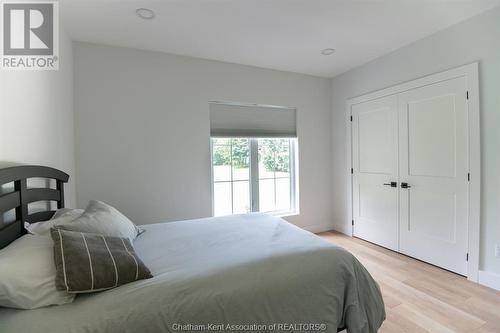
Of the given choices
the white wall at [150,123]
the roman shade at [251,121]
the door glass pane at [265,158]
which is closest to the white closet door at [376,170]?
the roman shade at [251,121]

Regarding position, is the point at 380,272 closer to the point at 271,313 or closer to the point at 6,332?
the point at 271,313

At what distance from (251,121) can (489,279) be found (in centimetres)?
299

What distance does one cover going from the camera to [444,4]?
2092 millimetres

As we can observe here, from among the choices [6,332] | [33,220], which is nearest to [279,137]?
[33,220]

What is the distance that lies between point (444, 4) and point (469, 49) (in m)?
0.56

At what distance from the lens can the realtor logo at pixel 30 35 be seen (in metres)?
1.50

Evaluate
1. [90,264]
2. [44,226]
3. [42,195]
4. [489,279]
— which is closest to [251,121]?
[42,195]

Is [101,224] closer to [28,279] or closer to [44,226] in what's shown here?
[44,226]

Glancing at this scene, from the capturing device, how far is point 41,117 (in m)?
1.81

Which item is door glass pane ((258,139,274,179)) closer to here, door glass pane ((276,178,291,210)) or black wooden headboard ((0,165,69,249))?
door glass pane ((276,178,291,210))

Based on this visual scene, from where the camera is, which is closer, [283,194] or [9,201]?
[9,201]

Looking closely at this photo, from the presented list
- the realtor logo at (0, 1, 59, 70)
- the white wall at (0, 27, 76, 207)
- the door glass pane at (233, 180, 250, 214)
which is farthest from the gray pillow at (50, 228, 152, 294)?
the door glass pane at (233, 180, 250, 214)

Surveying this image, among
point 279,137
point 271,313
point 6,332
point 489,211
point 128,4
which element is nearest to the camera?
point 6,332

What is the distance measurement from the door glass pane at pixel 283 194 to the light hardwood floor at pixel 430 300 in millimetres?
1347
